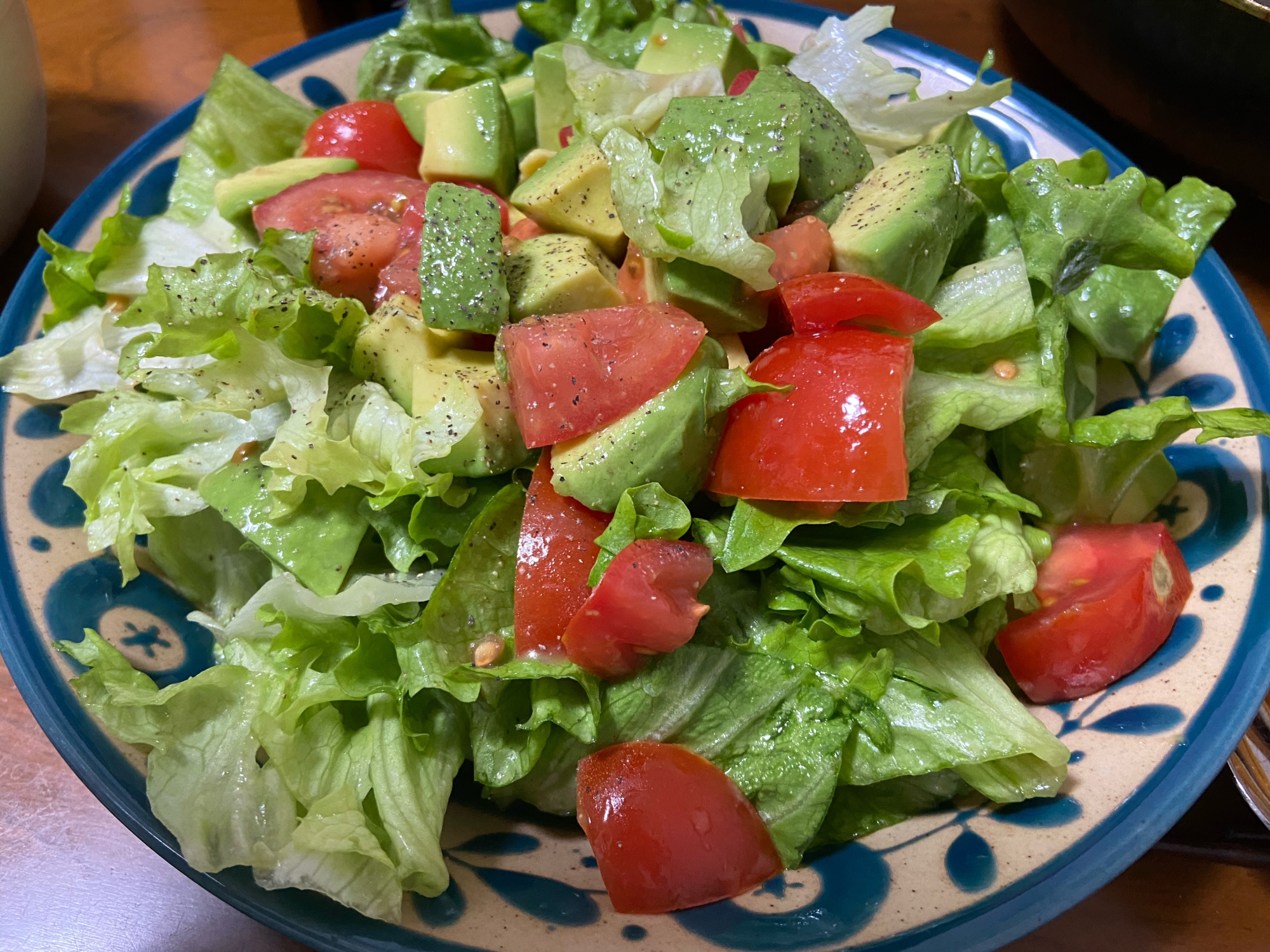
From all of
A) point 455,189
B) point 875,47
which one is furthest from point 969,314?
point 875,47

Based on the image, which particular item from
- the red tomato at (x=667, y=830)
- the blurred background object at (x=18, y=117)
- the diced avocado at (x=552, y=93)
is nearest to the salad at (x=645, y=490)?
the red tomato at (x=667, y=830)

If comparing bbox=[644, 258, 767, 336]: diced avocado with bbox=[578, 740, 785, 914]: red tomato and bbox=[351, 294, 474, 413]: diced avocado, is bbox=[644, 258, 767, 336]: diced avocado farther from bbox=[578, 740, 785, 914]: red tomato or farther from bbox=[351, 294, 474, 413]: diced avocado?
bbox=[578, 740, 785, 914]: red tomato

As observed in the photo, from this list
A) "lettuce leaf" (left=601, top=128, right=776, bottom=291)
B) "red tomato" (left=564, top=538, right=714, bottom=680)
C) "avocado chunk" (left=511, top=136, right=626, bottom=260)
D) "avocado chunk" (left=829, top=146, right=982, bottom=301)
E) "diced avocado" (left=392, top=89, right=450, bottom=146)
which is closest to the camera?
"red tomato" (left=564, top=538, right=714, bottom=680)

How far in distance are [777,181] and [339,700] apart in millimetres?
1006

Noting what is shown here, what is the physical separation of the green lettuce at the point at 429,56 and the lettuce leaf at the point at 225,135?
0.21 m

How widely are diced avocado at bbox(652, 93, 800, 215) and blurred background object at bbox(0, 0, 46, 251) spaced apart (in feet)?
4.82

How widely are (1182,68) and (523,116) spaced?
131cm

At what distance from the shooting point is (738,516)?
1.23 meters

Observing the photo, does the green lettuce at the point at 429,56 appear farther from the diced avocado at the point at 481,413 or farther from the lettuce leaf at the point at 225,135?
the diced avocado at the point at 481,413

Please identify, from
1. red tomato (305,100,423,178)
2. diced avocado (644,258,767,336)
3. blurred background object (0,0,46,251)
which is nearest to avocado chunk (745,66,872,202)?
diced avocado (644,258,767,336)

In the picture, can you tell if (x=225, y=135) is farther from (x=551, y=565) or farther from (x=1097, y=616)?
(x=1097, y=616)

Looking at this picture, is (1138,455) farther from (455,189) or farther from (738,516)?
(455,189)

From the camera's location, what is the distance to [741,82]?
1.66 m

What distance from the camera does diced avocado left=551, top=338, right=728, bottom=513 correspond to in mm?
1186
